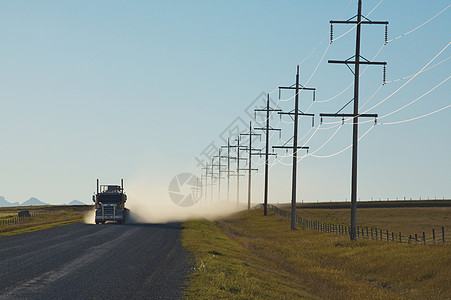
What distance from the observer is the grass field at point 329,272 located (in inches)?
847

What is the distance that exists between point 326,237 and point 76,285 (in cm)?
3026

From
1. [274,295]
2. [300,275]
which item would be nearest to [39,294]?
[274,295]

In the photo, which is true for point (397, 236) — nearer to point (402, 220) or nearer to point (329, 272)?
point (329, 272)

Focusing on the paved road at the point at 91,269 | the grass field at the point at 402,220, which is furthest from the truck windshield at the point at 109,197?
the grass field at the point at 402,220

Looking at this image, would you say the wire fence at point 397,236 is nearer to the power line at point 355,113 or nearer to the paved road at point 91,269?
the power line at point 355,113

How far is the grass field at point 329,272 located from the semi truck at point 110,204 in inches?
918

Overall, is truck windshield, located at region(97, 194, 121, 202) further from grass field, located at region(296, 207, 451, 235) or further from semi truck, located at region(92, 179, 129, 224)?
grass field, located at region(296, 207, 451, 235)

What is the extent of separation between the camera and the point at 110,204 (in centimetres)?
6369

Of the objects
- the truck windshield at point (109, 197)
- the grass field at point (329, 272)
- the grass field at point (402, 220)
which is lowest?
the grass field at point (402, 220)

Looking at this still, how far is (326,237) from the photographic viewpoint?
47.6 meters

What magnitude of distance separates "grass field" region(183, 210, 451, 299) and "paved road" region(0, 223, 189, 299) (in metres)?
1.17

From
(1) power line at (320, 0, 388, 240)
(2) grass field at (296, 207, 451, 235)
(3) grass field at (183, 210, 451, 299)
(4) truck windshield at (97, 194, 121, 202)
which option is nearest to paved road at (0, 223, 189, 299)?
(3) grass field at (183, 210, 451, 299)

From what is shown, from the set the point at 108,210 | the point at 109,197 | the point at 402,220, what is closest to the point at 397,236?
the point at 109,197

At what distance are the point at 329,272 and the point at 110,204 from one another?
36.7m
